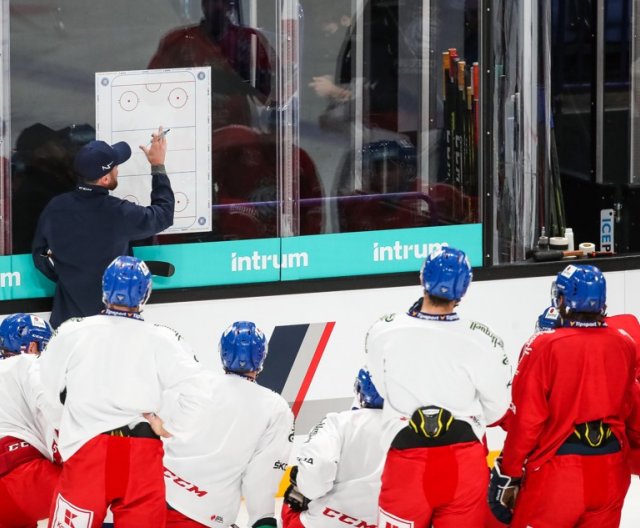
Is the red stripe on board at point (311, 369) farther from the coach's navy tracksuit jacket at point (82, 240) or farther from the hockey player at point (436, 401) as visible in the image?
the hockey player at point (436, 401)

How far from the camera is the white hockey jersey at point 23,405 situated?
489cm

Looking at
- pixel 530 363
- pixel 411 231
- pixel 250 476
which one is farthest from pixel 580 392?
pixel 411 231

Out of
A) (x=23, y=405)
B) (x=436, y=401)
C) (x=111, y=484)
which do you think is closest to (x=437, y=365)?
(x=436, y=401)

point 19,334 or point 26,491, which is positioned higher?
point 19,334

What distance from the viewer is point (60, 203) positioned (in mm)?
5551

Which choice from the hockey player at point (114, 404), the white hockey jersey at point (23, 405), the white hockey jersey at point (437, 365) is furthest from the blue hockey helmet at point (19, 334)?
the white hockey jersey at point (437, 365)

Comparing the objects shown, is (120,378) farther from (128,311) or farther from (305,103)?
(305,103)

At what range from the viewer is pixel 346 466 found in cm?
459

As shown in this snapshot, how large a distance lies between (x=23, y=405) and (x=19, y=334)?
0.26m

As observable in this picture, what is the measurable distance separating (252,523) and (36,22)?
228cm

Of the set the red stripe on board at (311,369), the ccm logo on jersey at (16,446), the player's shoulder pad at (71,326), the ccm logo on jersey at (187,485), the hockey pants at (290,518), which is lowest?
the hockey pants at (290,518)

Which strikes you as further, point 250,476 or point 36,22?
point 36,22

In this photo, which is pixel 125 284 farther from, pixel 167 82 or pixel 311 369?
pixel 311 369

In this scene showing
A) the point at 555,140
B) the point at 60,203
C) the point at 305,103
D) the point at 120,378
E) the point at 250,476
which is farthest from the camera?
the point at 555,140
